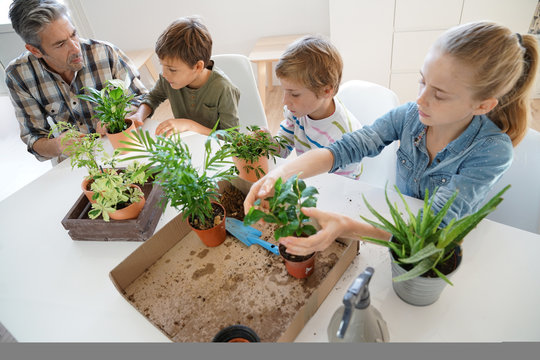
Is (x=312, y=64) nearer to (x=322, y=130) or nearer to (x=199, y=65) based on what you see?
(x=322, y=130)

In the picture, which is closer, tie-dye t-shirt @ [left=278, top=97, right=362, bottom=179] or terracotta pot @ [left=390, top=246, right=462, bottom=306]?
terracotta pot @ [left=390, top=246, right=462, bottom=306]

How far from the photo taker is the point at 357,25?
298 cm

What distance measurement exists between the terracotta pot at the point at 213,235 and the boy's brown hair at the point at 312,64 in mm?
635

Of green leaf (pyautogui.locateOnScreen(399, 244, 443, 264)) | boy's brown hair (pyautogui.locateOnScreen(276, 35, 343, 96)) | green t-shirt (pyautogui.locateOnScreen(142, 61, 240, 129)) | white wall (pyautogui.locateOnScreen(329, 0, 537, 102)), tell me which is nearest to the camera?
green leaf (pyautogui.locateOnScreen(399, 244, 443, 264))

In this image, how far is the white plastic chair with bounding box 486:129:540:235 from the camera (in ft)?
3.50

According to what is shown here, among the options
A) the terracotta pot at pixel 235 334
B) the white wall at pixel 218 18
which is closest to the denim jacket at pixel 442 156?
the terracotta pot at pixel 235 334

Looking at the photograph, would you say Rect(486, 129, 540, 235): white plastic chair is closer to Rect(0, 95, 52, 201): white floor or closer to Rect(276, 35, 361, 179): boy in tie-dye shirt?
Rect(276, 35, 361, 179): boy in tie-dye shirt

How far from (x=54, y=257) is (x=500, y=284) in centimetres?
134

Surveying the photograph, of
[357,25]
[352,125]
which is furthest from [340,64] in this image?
[357,25]

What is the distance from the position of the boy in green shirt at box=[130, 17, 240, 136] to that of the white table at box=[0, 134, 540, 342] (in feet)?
2.11

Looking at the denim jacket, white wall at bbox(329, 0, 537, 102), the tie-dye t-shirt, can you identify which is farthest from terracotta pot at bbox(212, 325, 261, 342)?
white wall at bbox(329, 0, 537, 102)

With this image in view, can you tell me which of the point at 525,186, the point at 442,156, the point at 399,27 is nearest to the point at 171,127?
the point at 442,156

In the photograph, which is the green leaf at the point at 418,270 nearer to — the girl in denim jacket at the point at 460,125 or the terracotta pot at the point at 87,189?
the girl in denim jacket at the point at 460,125

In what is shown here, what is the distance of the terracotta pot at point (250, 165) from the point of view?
1145mm
